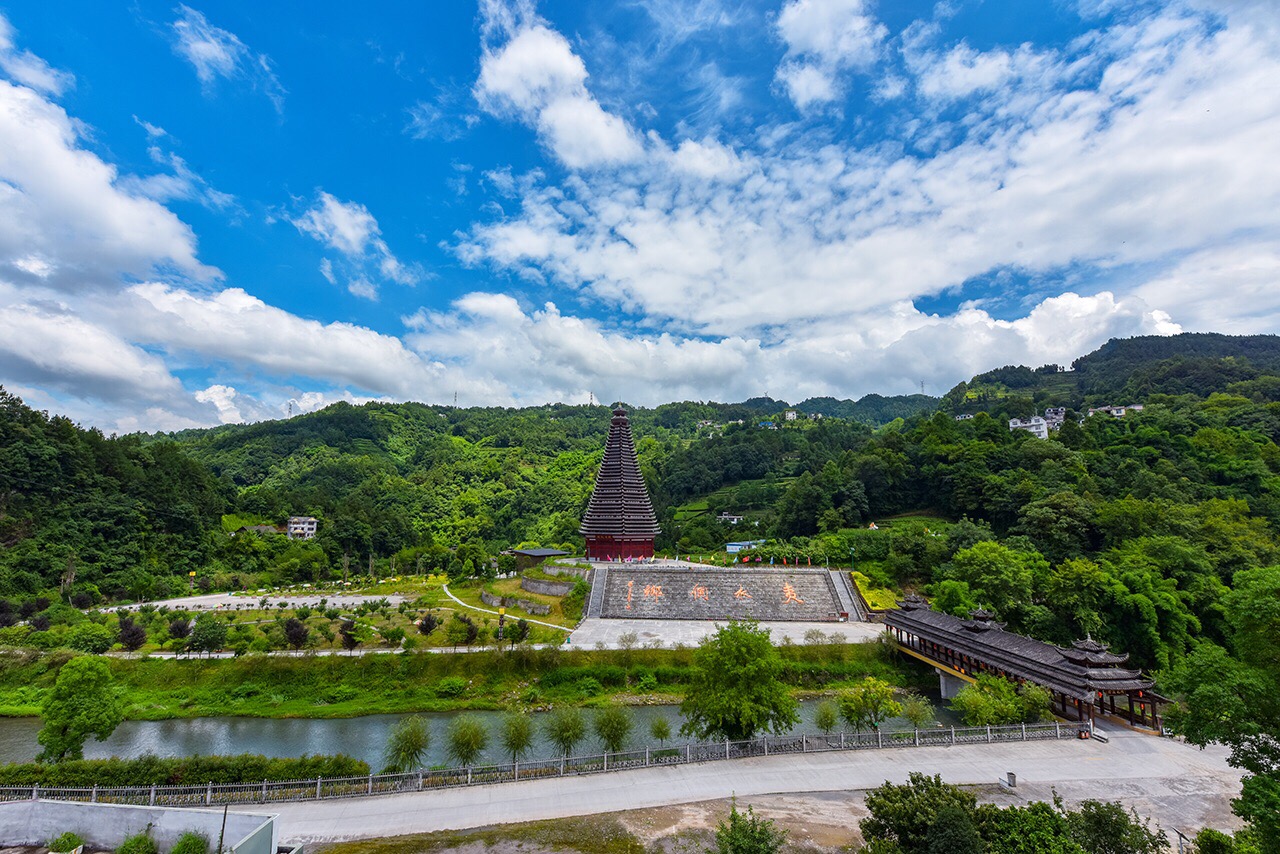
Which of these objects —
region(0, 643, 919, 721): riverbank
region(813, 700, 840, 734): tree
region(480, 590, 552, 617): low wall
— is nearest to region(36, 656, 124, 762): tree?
region(0, 643, 919, 721): riverbank

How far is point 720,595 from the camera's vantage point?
1489 inches

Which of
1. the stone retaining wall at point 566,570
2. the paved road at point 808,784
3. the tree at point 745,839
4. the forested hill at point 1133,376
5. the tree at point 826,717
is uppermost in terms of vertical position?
the forested hill at point 1133,376

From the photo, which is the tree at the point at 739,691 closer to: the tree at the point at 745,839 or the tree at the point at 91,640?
the tree at the point at 745,839

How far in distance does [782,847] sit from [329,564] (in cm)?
5478

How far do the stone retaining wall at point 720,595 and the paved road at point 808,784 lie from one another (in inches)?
725

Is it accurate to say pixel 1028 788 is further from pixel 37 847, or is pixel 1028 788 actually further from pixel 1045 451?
pixel 1045 451

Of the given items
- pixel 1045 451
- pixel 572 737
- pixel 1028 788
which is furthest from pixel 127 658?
pixel 1045 451

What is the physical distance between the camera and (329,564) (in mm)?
56125

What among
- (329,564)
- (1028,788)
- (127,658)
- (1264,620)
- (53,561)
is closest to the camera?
(1264,620)

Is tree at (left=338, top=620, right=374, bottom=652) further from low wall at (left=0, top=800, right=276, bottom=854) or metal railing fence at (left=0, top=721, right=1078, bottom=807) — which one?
low wall at (left=0, top=800, right=276, bottom=854)

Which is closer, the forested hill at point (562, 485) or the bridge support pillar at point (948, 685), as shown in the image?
the bridge support pillar at point (948, 685)

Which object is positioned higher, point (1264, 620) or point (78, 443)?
point (78, 443)

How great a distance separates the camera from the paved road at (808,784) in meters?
13.9

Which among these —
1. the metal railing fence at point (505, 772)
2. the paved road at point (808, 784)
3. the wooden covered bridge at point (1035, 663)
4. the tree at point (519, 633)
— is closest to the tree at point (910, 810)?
the paved road at point (808, 784)
